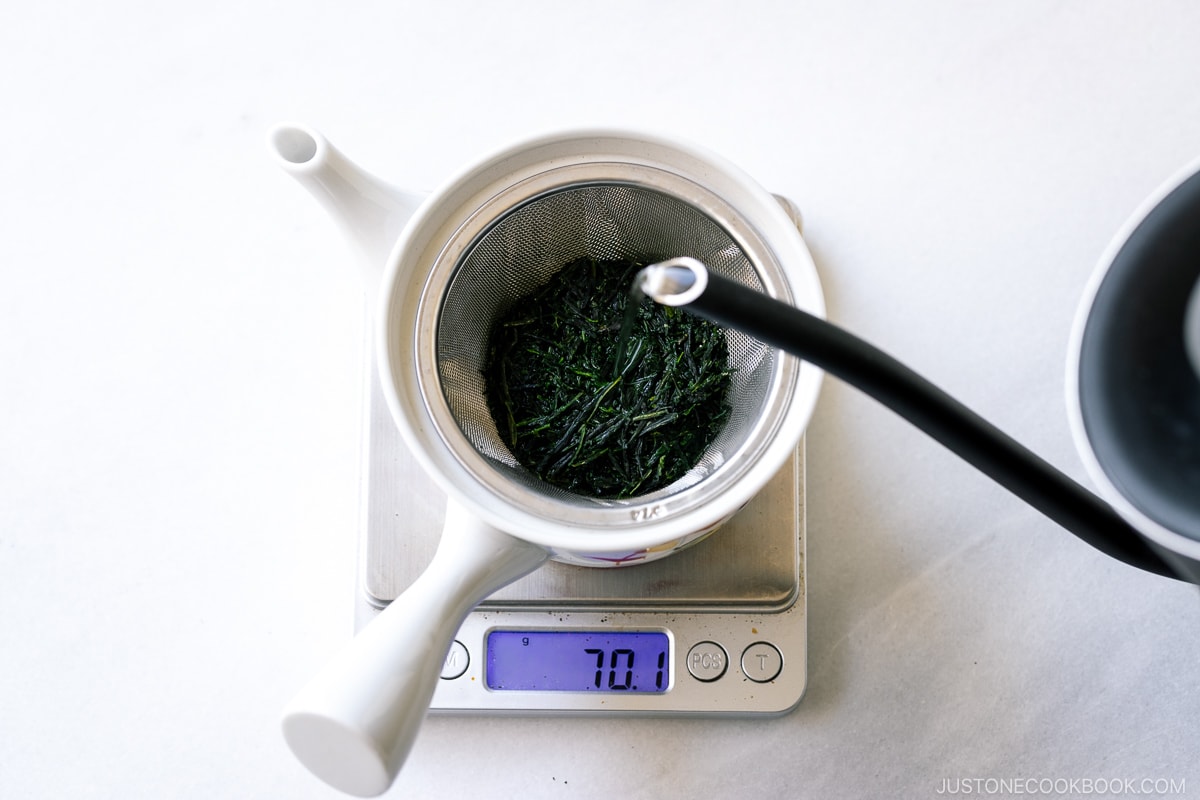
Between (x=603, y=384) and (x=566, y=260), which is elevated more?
(x=566, y=260)

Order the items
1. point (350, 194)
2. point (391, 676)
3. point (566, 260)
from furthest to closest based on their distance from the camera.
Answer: point (566, 260) < point (350, 194) < point (391, 676)

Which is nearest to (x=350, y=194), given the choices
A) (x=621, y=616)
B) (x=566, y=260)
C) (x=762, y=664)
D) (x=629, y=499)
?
(x=566, y=260)

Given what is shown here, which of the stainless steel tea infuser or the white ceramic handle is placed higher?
the stainless steel tea infuser

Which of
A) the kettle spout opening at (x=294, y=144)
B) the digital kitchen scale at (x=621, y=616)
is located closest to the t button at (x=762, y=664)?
the digital kitchen scale at (x=621, y=616)

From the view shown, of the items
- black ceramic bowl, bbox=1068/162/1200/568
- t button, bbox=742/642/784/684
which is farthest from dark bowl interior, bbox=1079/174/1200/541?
t button, bbox=742/642/784/684

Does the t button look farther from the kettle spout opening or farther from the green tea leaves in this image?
the kettle spout opening

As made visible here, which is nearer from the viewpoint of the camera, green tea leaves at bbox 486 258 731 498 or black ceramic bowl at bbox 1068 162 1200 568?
black ceramic bowl at bbox 1068 162 1200 568

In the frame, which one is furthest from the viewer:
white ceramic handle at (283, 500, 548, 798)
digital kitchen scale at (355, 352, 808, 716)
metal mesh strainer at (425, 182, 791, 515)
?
digital kitchen scale at (355, 352, 808, 716)

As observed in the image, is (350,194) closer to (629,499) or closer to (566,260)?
(566,260)
